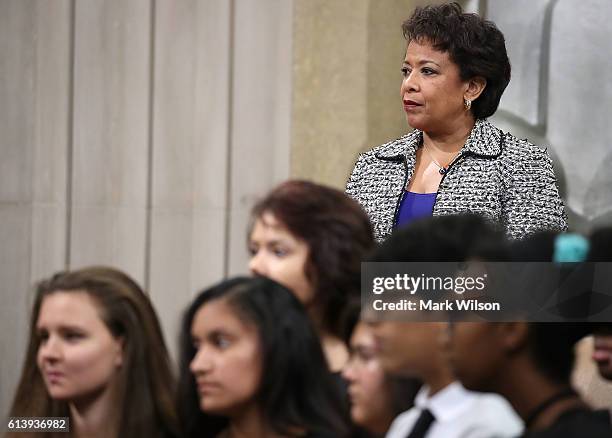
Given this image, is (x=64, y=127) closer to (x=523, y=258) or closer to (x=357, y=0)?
(x=357, y=0)

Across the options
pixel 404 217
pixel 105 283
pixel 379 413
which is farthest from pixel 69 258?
pixel 379 413

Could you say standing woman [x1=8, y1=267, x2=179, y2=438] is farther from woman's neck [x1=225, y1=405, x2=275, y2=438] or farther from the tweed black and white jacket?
the tweed black and white jacket

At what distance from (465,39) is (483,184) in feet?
1.15

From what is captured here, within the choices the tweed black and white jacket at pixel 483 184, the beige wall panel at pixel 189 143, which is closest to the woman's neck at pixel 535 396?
the tweed black and white jacket at pixel 483 184

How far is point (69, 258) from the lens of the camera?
14.8ft

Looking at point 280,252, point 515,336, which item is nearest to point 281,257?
point 280,252

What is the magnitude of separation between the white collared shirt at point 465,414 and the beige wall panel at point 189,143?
2.47m

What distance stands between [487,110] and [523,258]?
1101mm

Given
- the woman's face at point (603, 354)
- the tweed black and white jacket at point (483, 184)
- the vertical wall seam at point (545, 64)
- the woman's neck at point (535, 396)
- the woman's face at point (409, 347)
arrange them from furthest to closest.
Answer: the vertical wall seam at point (545, 64) < the tweed black and white jacket at point (483, 184) < the woman's face at point (603, 354) < the woman's face at point (409, 347) < the woman's neck at point (535, 396)

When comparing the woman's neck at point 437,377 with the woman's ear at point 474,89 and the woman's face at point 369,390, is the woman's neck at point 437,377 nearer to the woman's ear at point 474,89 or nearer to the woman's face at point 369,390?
the woman's face at point 369,390

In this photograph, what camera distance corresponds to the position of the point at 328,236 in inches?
88.0

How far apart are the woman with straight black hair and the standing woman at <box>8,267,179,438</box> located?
13cm

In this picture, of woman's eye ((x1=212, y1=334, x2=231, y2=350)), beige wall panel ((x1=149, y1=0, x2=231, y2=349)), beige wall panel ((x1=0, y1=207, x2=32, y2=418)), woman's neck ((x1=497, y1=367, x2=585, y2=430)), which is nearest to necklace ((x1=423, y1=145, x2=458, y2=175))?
woman's eye ((x1=212, y1=334, x2=231, y2=350))

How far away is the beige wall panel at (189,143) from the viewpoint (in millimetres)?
4336
